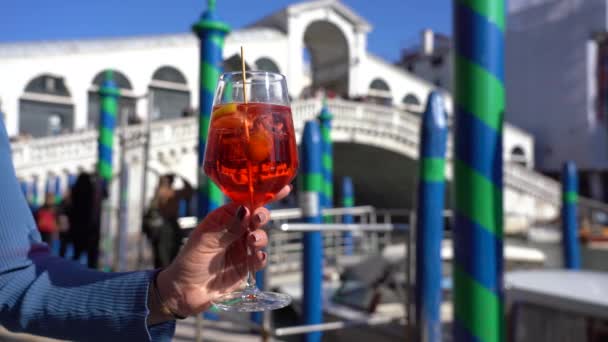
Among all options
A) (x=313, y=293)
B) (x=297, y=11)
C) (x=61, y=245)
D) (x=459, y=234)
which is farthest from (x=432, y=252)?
(x=297, y=11)

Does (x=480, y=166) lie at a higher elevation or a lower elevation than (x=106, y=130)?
lower

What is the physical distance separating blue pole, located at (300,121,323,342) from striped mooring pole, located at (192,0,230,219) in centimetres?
70

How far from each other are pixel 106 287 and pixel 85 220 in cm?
394

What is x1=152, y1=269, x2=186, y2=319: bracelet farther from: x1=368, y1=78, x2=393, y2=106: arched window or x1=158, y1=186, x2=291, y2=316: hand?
x1=368, y1=78, x2=393, y2=106: arched window

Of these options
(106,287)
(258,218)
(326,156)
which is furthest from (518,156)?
(106,287)

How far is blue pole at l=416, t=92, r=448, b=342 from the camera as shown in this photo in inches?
110

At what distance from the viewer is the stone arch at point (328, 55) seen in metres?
20.9

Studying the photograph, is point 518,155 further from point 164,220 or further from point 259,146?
point 259,146

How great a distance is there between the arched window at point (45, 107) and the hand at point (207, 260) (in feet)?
43.8

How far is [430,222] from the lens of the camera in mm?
2854

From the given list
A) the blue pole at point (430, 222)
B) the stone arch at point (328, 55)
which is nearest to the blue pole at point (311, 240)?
the blue pole at point (430, 222)

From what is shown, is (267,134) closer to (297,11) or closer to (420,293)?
(420,293)

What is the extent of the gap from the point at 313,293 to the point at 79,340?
2522 mm

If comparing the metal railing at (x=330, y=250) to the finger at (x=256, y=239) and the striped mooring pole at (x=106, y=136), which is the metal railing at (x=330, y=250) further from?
the striped mooring pole at (x=106, y=136)
